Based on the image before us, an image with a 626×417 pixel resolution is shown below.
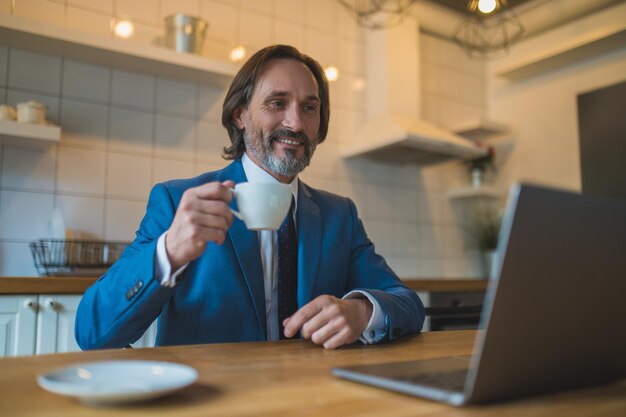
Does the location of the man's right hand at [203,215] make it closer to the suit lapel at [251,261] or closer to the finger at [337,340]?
the finger at [337,340]

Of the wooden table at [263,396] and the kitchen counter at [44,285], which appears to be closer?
the wooden table at [263,396]

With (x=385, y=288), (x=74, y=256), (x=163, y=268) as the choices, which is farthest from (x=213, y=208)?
(x=74, y=256)

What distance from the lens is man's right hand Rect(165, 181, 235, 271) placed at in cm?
90

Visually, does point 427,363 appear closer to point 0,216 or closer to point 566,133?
point 0,216

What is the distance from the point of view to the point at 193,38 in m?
2.73

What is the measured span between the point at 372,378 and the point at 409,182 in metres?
3.27

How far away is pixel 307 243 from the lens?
1470 millimetres

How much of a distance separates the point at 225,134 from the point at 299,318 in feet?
7.29

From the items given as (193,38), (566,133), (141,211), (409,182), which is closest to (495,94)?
(566,133)

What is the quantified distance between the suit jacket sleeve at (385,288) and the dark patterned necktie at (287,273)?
0.18 meters

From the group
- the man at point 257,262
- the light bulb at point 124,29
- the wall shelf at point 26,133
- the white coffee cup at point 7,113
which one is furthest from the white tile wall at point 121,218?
the man at point 257,262

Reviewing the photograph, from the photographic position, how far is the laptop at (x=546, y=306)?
1.64 feet

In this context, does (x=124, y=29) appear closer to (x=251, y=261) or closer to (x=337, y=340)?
(x=251, y=261)

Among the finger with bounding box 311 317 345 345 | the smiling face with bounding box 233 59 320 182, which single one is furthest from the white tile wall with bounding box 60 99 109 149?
the finger with bounding box 311 317 345 345
